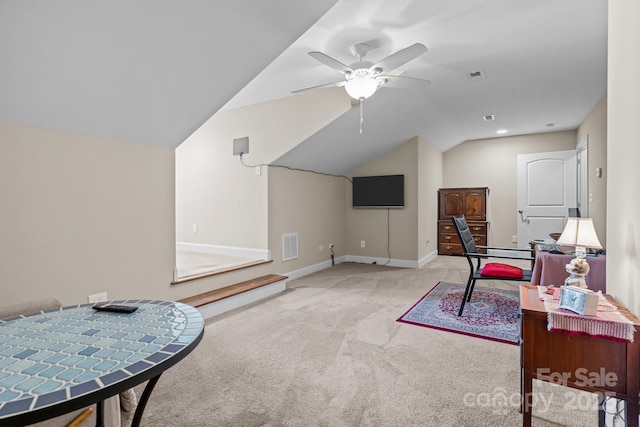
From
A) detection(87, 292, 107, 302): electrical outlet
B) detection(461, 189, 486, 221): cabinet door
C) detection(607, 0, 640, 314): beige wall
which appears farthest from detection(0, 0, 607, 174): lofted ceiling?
detection(461, 189, 486, 221): cabinet door

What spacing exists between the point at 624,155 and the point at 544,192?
5.58 meters

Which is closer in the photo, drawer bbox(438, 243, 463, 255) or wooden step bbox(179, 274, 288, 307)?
wooden step bbox(179, 274, 288, 307)

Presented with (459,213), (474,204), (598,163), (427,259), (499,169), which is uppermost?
(499,169)

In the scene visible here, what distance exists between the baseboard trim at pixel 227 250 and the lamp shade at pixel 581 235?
3.35 m

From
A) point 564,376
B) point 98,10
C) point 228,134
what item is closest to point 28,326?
point 98,10

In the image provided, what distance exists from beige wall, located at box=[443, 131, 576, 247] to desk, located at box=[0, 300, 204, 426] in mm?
6981

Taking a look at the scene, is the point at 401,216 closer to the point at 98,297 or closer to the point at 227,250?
the point at 227,250

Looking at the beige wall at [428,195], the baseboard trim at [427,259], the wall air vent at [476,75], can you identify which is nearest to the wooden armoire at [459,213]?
the beige wall at [428,195]

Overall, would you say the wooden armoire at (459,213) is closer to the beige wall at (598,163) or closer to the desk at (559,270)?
the beige wall at (598,163)

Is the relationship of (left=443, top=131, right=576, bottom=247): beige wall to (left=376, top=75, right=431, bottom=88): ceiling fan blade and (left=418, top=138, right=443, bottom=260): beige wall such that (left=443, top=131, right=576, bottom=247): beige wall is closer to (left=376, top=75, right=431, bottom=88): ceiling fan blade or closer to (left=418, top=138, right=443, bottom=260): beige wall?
(left=418, top=138, right=443, bottom=260): beige wall

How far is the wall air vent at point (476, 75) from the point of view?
3.42 m

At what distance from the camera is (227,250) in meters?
4.83

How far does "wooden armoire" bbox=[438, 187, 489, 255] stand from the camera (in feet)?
21.5

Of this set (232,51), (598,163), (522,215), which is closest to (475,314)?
(598,163)
